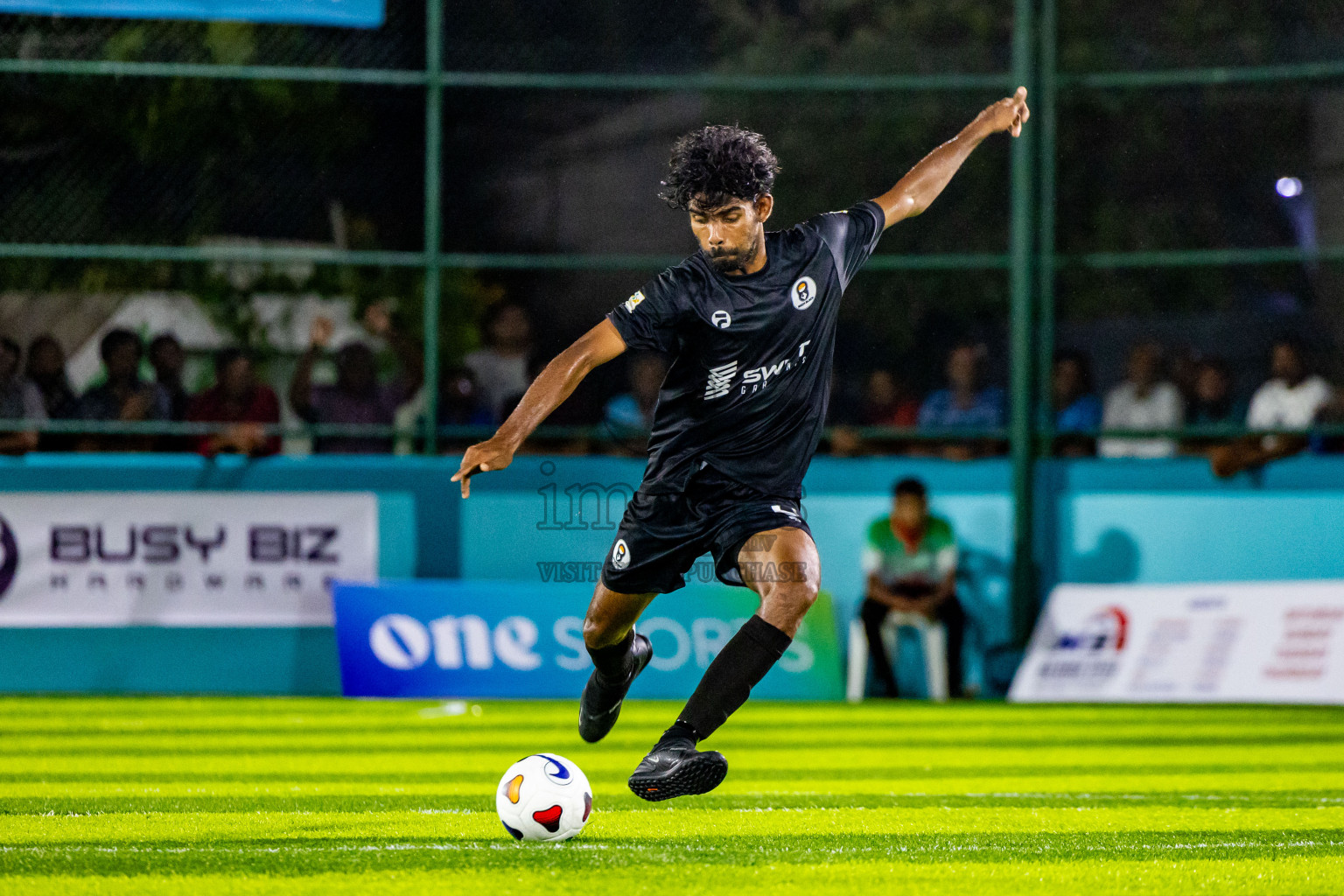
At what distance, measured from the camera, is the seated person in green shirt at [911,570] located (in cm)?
1123

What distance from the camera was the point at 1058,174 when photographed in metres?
12.4

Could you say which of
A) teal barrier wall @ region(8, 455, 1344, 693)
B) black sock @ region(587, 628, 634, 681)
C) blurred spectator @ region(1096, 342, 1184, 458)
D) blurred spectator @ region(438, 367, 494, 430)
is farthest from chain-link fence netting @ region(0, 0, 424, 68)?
black sock @ region(587, 628, 634, 681)

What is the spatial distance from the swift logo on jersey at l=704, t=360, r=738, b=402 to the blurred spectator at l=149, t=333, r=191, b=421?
675 centimetres

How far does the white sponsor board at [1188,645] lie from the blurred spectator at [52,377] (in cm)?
659

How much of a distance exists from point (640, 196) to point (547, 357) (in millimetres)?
1372

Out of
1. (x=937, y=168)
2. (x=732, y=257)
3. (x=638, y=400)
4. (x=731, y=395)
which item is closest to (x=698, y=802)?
(x=731, y=395)

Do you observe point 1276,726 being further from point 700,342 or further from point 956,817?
point 700,342

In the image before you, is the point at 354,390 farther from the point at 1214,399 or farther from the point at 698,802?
the point at 698,802

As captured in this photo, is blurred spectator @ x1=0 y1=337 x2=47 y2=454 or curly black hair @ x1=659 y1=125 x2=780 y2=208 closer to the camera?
curly black hair @ x1=659 y1=125 x2=780 y2=208

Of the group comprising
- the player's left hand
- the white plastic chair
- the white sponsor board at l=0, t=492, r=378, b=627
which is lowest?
the white plastic chair

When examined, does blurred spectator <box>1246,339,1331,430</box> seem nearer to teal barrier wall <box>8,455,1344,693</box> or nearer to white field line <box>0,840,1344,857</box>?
teal barrier wall <box>8,455,1344,693</box>

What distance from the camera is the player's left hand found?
656 centimetres

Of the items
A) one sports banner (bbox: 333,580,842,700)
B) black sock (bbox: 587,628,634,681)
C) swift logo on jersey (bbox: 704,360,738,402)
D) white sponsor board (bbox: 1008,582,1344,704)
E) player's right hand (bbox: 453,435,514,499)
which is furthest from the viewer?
one sports banner (bbox: 333,580,842,700)

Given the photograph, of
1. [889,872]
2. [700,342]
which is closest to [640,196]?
[700,342]
